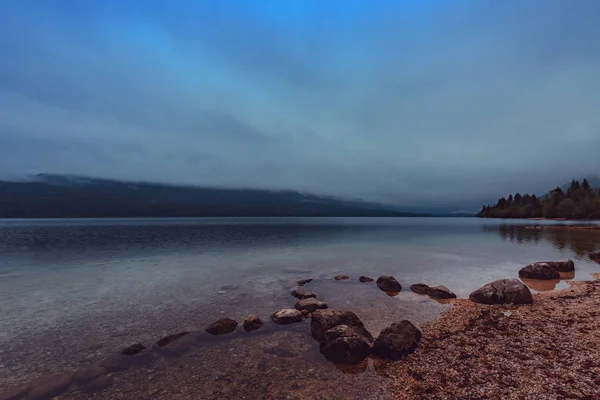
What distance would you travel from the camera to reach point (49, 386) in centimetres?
1056

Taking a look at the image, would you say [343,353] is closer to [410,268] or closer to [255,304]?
[255,304]

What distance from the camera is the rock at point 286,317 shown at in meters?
16.7

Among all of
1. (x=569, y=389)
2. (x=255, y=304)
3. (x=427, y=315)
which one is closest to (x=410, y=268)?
(x=427, y=315)

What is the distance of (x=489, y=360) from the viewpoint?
1089cm

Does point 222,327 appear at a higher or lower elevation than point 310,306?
lower

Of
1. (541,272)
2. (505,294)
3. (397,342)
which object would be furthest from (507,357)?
(541,272)

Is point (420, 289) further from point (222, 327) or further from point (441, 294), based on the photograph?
point (222, 327)

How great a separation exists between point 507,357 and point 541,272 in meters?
23.0

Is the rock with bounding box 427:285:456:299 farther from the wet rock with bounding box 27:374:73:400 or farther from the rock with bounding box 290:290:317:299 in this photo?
the wet rock with bounding box 27:374:73:400

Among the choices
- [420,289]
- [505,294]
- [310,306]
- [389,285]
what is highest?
[505,294]

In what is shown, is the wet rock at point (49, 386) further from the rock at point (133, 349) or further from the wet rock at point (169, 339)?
the wet rock at point (169, 339)

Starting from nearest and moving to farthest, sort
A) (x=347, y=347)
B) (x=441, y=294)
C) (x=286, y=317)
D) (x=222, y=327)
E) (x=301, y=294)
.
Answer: (x=347, y=347)
(x=222, y=327)
(x=286, y=317)
(x=441, y=294)
(x=301, y=294)

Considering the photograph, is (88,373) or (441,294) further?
(441,294)

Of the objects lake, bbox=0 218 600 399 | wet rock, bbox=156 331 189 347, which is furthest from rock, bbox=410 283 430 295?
wet rock, bbox=156 331 189 347
